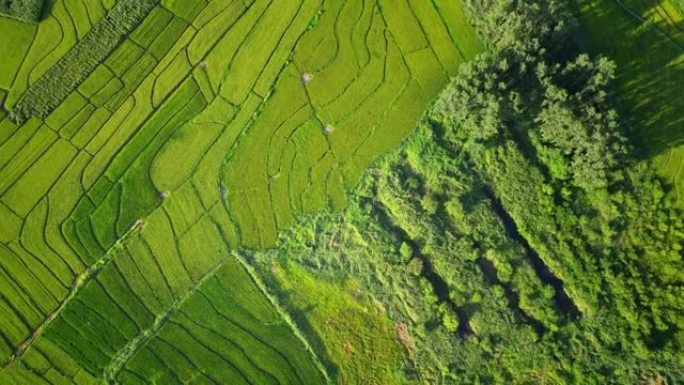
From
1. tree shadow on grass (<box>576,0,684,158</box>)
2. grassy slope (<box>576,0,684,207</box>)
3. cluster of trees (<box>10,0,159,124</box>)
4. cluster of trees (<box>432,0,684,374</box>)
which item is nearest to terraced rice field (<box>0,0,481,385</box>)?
cluster of trees (<box>10,0,159,124</box>)

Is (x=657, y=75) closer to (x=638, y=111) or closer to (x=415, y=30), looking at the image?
(x=638, y=111)

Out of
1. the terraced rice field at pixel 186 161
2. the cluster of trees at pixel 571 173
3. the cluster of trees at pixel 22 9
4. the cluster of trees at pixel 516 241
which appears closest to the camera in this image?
the cluster of trees at pixel 571 173

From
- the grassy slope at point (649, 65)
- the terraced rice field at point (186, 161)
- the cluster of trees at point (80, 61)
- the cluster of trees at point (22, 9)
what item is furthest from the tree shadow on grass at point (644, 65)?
the cluster of trees at point (22, 9)

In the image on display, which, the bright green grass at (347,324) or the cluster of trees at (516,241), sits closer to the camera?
the cluster of trees at (516,241)

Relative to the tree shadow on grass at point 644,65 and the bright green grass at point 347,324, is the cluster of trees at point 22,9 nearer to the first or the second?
the bright green grass at point 347,324

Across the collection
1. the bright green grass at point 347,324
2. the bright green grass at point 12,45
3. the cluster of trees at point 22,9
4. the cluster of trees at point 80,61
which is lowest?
the bright green grass at point 347,324

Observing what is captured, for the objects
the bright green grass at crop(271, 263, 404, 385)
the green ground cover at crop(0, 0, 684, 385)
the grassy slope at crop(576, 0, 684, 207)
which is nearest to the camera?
the green ground cover at crop(0, 0, 684, 385)

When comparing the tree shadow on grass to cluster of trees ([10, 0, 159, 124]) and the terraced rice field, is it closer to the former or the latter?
the terraced rice field

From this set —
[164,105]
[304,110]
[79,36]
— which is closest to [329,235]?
[304,110]
